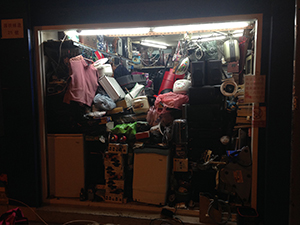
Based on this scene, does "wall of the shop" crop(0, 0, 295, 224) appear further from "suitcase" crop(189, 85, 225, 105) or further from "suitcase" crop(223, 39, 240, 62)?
"suitcase" crop(223, 39, 240, 62)

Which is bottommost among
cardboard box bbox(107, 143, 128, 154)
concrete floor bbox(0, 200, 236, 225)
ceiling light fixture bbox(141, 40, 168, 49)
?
concrete floor bbox(0, 200, 236, 225)

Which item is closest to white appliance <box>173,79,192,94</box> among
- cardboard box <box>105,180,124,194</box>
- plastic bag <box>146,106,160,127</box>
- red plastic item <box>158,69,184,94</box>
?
red plastic item <box>158,69,184,94</box>

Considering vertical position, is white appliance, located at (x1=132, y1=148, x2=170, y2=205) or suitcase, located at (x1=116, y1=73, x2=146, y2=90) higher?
suitcase, located at (x1=116, y1=73, x2=146, y2=90)

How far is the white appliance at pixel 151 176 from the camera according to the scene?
286 centimetres

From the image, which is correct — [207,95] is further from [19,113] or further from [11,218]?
[11,218]

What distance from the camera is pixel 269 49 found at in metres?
2.33

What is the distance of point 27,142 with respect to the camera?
8.91ft

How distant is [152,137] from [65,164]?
55.1 inches

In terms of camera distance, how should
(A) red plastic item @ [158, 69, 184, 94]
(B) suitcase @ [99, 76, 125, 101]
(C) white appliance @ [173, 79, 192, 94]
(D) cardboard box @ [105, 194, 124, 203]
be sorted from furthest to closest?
1. (A) red plastic item @ [158, 69, 184, 94]
2. (B) suitcase @ [99, 76, 125, 101]
3. (C) white appliance @ [173, 79, 192, 94]
4. (D) cardboard box @ [105, 194, 124, 203]

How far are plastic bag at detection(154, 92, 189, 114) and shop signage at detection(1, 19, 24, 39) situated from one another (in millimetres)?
2184

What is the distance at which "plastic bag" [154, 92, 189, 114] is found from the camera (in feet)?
10.7

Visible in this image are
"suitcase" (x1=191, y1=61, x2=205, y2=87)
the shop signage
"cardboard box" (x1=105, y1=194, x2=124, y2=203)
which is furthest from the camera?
"suitcase" (x1=191, y1=61, x2=205, y2=87)

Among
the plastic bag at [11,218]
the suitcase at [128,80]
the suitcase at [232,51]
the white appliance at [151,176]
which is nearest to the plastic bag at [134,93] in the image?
the suitcase at [128,80]

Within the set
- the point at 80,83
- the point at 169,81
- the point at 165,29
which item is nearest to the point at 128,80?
the point at 169,81
